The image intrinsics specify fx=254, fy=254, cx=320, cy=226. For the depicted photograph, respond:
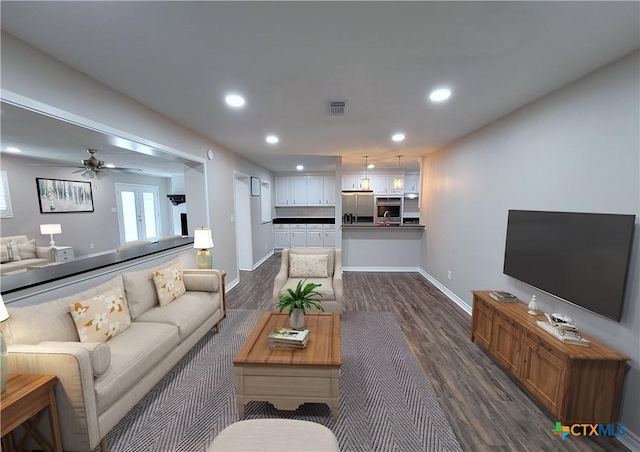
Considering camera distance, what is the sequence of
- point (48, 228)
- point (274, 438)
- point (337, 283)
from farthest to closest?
point (48, 228) → point (337, 283) → point (274, 438)

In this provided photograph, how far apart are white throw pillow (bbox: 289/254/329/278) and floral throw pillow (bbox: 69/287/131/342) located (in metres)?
1.88

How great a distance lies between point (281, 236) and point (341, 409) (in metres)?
6.17

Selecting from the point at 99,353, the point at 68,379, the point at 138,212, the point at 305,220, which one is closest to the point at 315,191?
the point at 305,220

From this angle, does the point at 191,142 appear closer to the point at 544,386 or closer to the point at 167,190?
the point at 544,386

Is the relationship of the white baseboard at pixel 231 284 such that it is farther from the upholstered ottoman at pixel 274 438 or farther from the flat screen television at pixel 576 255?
the flat screen television at pixel 576 255

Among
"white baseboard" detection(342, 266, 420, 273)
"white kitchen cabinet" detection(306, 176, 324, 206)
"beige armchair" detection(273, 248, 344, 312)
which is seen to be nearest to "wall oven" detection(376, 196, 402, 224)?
"white kitchen cabinet" detection(306, 176, 324, 206)

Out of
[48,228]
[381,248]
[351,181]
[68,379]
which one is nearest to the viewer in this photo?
[68,379]

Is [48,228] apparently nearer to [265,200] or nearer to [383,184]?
[265,200]

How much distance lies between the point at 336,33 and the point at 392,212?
630 cm

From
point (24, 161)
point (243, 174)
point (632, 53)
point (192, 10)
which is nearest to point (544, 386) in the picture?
point (632, 53)

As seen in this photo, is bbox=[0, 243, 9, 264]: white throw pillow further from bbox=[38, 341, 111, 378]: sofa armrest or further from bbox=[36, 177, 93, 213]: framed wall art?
bbox=[38, 341, 111, 378]: sofa armrest

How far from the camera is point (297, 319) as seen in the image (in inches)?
84.7

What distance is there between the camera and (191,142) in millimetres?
3387

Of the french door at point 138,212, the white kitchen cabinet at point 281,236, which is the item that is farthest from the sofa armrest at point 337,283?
the french door at point 138,212
